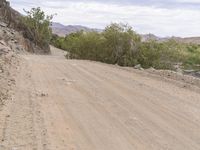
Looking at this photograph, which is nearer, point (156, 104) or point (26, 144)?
point (26, 144)

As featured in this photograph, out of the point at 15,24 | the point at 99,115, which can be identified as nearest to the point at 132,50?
the point at 99,115

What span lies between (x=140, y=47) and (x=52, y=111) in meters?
23.2

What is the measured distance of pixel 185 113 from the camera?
45.0 ft

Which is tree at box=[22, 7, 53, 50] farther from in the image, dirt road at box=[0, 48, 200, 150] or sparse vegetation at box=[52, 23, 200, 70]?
dirt road at box=[0, 48, 200, 150]

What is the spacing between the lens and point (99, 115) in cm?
1277

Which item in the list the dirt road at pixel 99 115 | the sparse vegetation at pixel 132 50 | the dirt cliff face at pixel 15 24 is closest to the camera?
the dirt road at pixel 99 115

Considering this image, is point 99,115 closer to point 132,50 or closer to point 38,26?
point 132,50

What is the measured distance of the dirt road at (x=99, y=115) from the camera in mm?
9992

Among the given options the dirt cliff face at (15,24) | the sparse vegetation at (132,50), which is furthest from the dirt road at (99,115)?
the dirt cliff face at (15,24)

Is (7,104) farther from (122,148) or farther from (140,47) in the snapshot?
(140,47)

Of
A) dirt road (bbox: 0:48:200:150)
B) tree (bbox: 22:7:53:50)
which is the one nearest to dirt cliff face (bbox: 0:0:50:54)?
tree (bbox: 22:7:53:50)

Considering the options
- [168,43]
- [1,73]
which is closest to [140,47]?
[168,43]

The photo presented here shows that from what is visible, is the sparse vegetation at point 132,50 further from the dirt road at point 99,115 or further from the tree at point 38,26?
the tree at point 38,26

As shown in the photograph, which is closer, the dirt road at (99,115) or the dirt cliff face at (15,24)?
the dirt road at (99,115)
